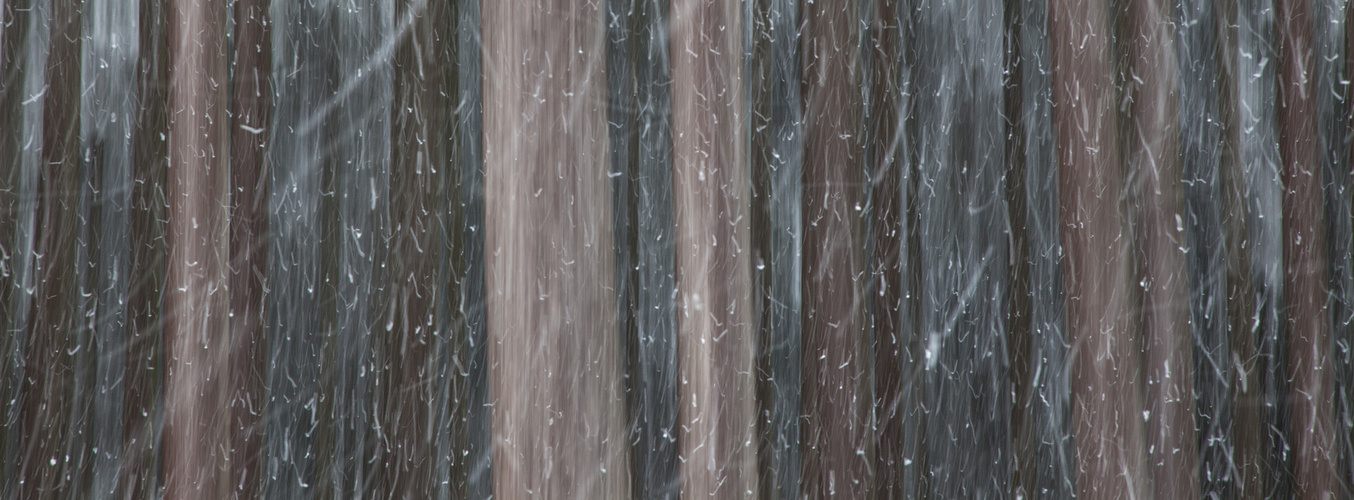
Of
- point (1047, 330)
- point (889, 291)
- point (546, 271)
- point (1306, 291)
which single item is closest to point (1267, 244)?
point (1306, 291)

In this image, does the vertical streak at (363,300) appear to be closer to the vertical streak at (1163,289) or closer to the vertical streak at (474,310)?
the vertical streak at (474,310)

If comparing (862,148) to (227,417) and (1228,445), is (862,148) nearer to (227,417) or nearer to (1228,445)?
(1228,445)

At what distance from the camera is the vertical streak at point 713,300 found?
529 millimetres

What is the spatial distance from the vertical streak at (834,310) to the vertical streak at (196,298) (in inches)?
15.5

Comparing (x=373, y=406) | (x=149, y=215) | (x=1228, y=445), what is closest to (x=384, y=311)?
(x=373, y=406)

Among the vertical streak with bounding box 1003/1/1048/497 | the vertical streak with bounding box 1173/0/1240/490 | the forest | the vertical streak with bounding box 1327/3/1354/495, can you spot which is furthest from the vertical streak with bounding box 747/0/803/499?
the vertical streak with bounding box 1327/3/1354/495

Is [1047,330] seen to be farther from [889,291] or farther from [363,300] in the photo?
[363,300]

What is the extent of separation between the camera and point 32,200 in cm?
50

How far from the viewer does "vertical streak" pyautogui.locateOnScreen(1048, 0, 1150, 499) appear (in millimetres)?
537

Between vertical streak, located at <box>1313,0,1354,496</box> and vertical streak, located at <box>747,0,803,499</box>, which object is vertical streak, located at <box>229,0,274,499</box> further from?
vertical streak, located at <box>1313,0,1354,496</box>

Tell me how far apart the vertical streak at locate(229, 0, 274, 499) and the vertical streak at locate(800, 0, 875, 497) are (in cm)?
37

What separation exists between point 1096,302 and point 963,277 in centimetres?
10

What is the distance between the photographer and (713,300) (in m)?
0.53

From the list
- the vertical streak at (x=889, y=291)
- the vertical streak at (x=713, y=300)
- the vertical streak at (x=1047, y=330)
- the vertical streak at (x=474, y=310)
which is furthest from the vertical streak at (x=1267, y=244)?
the vertical streak at (x=474, y=310)
